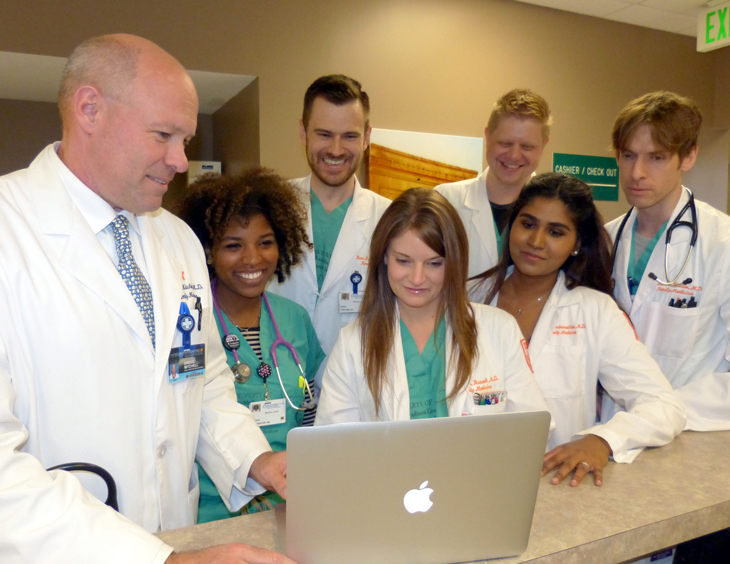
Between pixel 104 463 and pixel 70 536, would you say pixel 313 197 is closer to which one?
pixel 104 463

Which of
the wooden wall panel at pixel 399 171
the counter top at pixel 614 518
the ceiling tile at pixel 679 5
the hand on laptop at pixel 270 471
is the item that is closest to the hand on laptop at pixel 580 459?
the counter top at pixel 614 518

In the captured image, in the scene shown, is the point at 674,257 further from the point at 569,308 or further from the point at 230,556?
the point at 230,556

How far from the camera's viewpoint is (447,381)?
5.10 ft

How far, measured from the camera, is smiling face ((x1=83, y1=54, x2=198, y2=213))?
46.5 inches

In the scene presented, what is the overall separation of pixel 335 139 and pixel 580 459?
1535 mm

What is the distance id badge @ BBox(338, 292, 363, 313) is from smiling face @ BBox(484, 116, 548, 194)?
2.72 feet

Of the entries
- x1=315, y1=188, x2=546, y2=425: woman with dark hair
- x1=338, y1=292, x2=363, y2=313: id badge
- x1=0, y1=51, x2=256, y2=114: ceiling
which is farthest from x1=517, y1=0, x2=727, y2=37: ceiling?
x1=315, y1=188, x2=546, y2=425: woman with dark hair

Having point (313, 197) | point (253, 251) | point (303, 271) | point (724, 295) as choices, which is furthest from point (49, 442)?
point (724, 295)

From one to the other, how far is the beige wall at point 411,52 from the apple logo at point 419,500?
3.33 m

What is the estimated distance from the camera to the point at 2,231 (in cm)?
106

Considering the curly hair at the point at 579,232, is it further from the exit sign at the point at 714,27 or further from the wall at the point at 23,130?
the wall at the point at 23,130

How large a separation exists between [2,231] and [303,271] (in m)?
1.31

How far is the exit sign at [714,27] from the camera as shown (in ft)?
13.6

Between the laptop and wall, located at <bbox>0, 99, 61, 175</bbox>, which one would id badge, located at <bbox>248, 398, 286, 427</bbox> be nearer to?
the laptop
